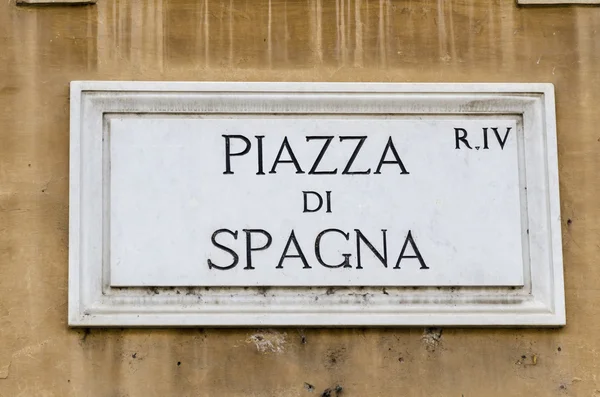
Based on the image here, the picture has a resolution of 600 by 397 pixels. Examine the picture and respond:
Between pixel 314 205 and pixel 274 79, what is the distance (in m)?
0.77

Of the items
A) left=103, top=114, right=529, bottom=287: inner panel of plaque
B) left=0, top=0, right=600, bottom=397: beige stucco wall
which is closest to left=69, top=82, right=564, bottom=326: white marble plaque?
left=103, top=114, right=529, bottom=287: inner panel of plaque

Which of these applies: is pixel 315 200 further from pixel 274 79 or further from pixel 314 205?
pixel 274 79

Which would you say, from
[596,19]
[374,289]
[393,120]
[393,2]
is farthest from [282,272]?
[596,19]

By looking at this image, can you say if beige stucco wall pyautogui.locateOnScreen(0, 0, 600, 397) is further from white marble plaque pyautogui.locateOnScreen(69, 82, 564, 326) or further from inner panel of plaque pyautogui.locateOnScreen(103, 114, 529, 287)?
inner panel of plaque pyautogui.locateOnScreen(103, 114, 529, 287)

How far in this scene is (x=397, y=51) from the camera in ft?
21.1

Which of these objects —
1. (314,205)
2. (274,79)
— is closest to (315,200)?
(314,205)

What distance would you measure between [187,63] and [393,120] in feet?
4.01

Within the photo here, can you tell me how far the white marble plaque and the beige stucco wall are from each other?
0.36 ft

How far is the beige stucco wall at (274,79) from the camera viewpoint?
603cm

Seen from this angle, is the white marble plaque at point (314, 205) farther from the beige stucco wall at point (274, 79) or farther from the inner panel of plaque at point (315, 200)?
the beige stucco wall at point (274, 79)

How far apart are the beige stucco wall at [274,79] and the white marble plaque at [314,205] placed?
0.36 ft

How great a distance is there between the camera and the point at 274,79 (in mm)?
6367

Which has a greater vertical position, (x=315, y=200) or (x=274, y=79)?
(x=274, y=79)

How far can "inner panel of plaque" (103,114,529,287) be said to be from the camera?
614 cm
